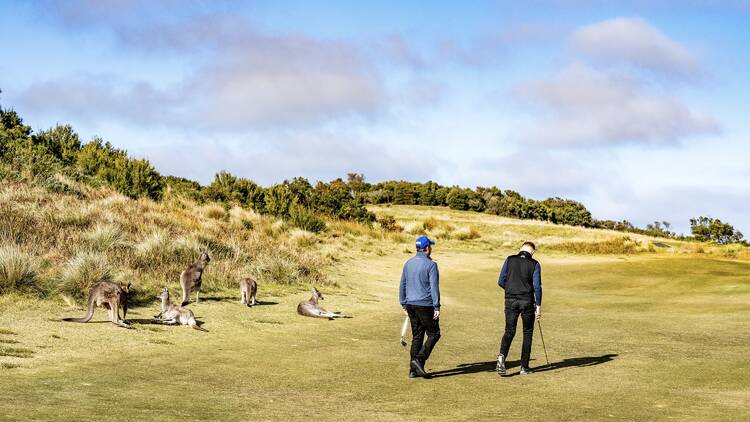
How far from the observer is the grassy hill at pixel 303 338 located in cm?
926

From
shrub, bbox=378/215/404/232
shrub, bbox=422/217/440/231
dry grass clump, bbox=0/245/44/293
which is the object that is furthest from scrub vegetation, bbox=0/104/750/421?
shrub, bbox=422/217/440/231

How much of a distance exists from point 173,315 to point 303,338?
256cm

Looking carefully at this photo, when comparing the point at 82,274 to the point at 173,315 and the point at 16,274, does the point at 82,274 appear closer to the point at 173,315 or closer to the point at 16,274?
the point at 16,274

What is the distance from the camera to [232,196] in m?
43.9

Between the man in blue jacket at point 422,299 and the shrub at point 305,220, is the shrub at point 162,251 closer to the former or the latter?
the man in blue jacket at point 422,299

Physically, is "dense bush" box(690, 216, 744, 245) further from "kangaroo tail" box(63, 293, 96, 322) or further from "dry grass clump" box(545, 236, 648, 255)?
"kangaroo tail" box(63, 293, 96, 322)

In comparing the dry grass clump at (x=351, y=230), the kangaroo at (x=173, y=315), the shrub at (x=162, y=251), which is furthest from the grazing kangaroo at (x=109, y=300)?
the dry grass clump at (x=351, y=230)

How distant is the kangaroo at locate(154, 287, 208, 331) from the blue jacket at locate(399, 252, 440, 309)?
5207 mm

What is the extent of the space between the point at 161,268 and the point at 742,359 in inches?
542

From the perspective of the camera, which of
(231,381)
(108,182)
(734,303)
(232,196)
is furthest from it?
(232,196)

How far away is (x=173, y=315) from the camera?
1496 centimetres

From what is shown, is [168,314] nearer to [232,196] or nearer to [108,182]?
[108,182]

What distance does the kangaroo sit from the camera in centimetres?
1490

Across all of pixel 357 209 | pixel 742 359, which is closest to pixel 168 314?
pixel 742 359
